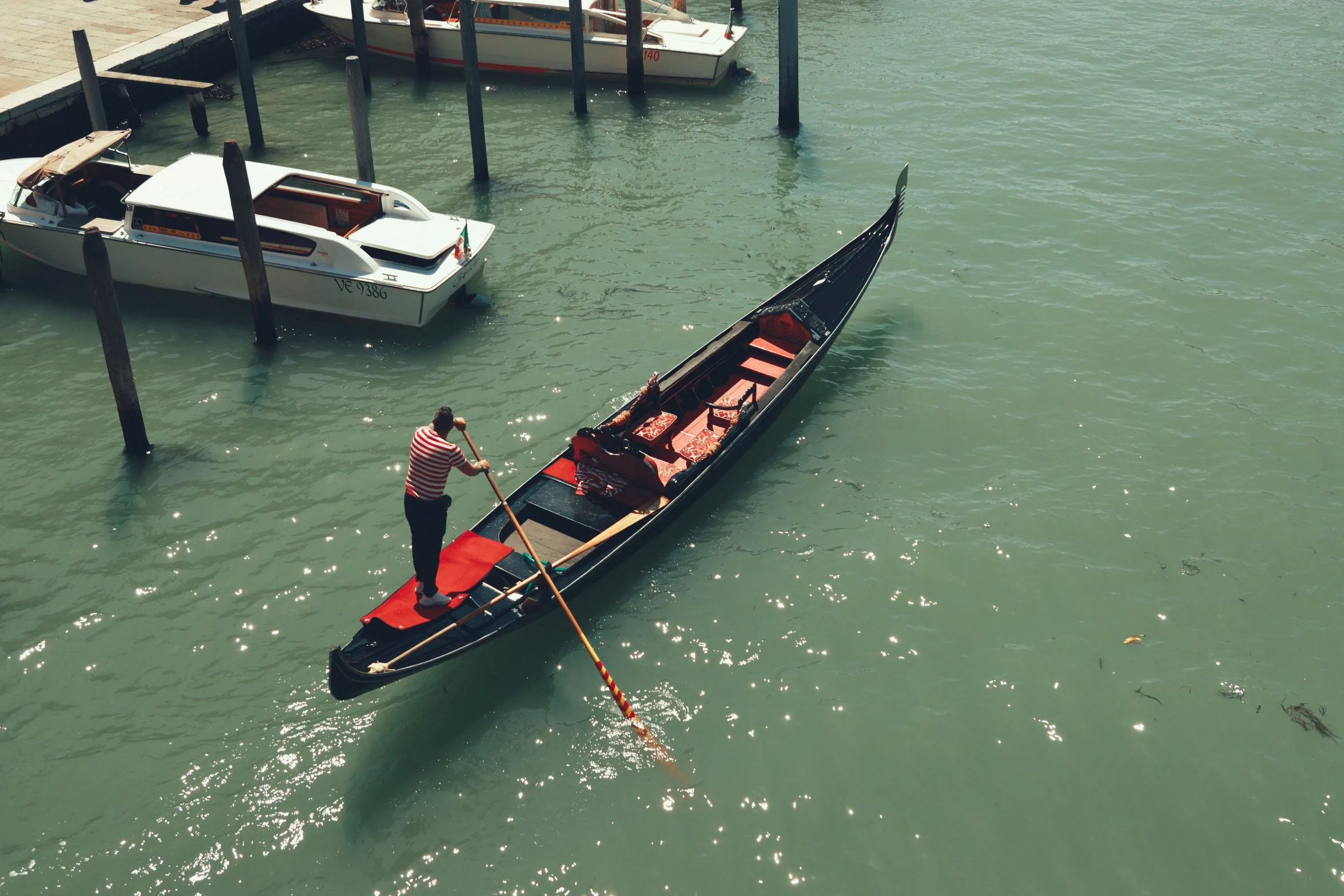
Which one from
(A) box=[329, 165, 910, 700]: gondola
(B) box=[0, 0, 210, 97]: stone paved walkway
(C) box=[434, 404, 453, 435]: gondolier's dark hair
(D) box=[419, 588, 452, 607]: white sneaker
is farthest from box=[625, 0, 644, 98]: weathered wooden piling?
(D) box=[419, 588, 452, 607]: white sneaker

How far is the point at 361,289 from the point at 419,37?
411 inches

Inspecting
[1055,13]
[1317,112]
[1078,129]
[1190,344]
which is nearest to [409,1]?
[1078,129]

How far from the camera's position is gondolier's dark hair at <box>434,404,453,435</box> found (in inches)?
325

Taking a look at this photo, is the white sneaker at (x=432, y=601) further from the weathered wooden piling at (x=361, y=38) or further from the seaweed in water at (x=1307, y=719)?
the weathered wooden piling at (x=361, y=38)

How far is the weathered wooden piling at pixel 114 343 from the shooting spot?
33.0ft

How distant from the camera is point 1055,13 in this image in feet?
78.9

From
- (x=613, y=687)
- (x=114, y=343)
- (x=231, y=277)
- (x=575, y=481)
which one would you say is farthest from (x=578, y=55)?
(x=613, y=687)

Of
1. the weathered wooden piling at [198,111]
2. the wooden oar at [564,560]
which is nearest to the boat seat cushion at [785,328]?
the wooden oar at [564,560]

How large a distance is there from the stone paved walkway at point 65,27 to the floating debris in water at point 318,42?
1.87 meters

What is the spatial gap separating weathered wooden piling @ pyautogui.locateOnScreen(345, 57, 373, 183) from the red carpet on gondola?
7.52 m

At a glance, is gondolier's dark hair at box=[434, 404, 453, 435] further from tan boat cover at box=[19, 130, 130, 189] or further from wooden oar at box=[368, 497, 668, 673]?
tan boat cover at box=[19, 130, 130, 189]

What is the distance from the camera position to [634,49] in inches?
787

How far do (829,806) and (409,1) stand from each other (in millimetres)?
18560

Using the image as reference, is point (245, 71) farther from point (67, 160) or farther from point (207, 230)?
point (207, 230)
